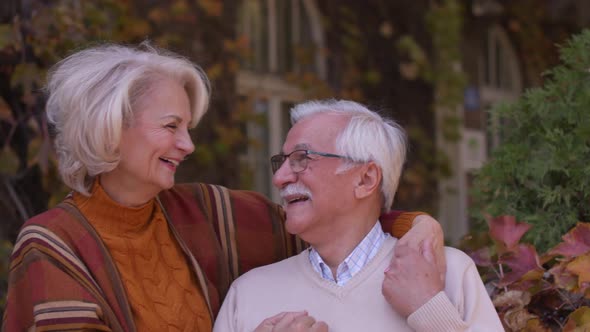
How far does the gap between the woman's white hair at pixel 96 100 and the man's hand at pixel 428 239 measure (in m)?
0.74

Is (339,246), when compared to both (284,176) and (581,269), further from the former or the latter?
(581,269)

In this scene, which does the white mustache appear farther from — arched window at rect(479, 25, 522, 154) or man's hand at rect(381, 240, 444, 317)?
arched window at rect(479, 25, 522, 154)

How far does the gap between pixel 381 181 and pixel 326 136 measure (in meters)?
0.19

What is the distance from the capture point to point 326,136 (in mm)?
2326

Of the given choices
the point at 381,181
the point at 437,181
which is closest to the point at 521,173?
the point at 381,181

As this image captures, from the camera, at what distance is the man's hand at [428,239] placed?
7.09 feet

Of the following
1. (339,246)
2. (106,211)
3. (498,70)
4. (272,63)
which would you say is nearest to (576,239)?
(339,246)

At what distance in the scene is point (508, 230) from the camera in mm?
2428

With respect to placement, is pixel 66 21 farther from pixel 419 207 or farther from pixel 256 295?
pixel 419 207

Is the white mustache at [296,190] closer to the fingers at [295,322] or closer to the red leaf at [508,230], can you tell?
the fingers at [295,322]

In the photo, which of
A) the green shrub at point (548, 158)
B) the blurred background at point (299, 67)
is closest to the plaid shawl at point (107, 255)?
the green shrub at point (548, 158)

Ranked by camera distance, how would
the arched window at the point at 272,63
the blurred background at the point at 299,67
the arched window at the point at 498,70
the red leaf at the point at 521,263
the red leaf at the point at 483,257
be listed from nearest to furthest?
the red leaf at the point at 521,263
the red leaf at the point at 483,257
the blurred background at the point at 299,67
the arched window at the point at 272,63
the arched window at the point at 498,70

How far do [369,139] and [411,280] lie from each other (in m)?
0.41

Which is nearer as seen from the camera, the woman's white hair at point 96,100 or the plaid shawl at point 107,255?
the plaid shawl at point 107,255
